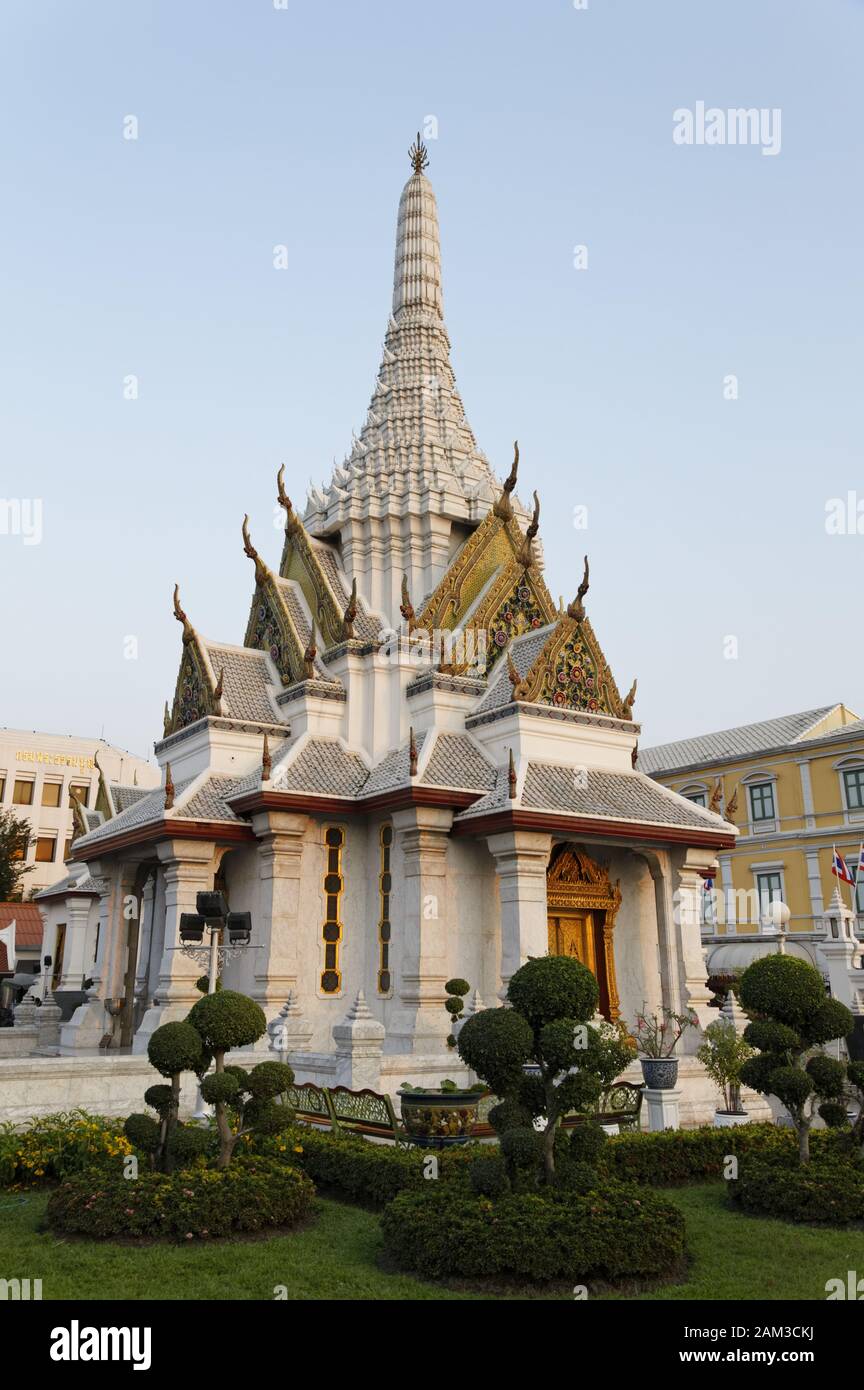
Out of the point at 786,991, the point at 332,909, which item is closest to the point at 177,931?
the point at 332,909

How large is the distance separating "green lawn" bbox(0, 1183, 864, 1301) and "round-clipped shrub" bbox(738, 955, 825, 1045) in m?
2.23

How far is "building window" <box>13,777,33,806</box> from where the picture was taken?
59906 mm

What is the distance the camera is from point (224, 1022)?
1031 centimetres

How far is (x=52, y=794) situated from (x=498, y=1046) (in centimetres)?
5660

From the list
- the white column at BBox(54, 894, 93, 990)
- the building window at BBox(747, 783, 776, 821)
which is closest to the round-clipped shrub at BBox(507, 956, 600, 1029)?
the white column at BBox(54, 894, 93, 990)

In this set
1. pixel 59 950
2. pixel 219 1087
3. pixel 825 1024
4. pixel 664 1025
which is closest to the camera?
pixel 219 1087

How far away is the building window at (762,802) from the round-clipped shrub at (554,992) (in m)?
34.9

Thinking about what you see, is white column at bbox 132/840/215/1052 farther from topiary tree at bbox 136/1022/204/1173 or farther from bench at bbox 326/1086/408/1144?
topiary tree at bbox 136/1022/204/1173

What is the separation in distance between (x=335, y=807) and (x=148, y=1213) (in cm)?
1086

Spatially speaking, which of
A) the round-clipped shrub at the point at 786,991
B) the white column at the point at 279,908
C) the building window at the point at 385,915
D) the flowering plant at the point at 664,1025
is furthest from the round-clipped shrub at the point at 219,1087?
the building window at the point at 385,915

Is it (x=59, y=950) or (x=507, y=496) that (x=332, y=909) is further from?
(x=59, y=950)

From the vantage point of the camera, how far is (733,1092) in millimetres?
14875
